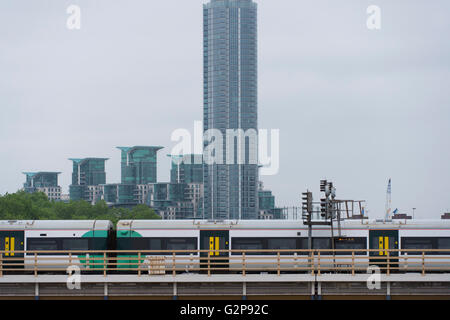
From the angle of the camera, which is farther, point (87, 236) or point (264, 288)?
point (87, 236)

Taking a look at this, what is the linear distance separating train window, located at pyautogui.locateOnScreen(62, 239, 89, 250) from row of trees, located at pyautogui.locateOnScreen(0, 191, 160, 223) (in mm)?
80402

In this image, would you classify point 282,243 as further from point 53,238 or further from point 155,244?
point 53,238

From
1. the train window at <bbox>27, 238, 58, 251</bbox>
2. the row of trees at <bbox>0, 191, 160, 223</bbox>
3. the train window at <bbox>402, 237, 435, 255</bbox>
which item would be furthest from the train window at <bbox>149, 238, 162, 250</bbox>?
the row of trees at <bbox>0, 191, 160, 223</bbox>

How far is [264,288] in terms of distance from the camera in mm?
36688

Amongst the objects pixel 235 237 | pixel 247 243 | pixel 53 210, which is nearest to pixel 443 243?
pixel 247 243

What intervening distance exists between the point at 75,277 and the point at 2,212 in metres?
98.4

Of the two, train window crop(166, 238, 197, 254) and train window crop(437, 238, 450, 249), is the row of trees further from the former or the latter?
train window crop(437, 238, 450, 249)

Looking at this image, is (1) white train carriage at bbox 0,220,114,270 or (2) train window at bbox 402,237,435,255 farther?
(1) white train carriage at bbox 0,220,114,270

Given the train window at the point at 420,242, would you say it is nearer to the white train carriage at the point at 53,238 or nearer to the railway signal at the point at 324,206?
the railway signal at the point at 324,206

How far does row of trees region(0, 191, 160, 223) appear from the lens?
128375mm
